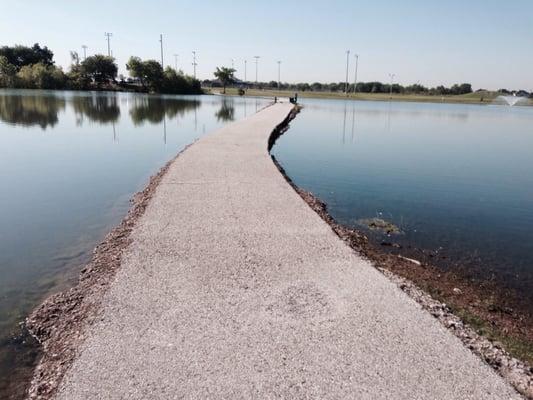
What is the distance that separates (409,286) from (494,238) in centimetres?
534

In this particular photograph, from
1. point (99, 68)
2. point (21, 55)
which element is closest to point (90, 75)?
point (99, 68)

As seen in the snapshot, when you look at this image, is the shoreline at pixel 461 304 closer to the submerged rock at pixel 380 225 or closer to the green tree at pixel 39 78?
the submerged rock at pixel 380 225

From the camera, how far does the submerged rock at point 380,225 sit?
11.1 meters

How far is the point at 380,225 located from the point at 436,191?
5.51 m

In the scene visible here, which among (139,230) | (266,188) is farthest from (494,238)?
(139,230)

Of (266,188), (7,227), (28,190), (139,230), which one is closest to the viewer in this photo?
(139,230)

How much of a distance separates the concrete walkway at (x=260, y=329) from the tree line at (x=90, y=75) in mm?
104242

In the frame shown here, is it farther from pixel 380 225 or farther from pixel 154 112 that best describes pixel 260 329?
pixel 154 112

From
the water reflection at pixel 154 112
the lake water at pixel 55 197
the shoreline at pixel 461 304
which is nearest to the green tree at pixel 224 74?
the water reflection at pixel 154 112

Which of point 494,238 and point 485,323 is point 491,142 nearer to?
point 494,238

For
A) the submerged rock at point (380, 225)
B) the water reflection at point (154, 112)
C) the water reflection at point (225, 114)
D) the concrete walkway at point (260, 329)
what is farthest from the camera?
the water reflection at point (225, 114)

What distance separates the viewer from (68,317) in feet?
19.2

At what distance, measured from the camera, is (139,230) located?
340 inches

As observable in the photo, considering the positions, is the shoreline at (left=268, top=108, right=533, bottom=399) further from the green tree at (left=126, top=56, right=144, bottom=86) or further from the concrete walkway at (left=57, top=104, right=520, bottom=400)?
the green tree at (left=126, top=56, right=144, bottom=86)
